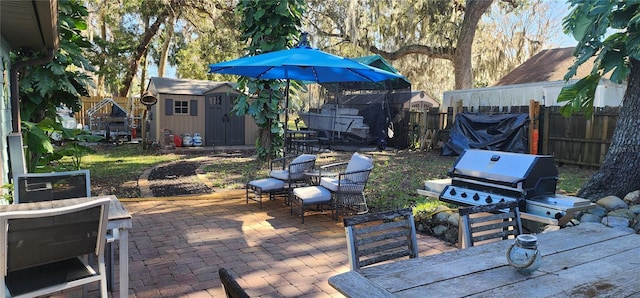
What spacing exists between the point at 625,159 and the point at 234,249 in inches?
203

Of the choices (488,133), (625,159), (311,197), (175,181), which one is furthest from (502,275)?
(488,133)

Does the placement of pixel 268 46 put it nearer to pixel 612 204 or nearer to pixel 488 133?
pixel 488 133

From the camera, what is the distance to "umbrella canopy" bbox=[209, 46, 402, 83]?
5512 mm

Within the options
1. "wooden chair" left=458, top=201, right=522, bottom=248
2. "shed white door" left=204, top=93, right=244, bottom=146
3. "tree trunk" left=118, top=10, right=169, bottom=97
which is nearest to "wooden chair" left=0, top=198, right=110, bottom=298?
"wooden chair" left=458, top=201, right=522, bottom=248

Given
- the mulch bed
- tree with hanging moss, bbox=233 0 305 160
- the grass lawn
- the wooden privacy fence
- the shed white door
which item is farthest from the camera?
the shed white door

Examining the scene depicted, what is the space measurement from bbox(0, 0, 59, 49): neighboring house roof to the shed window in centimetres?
837

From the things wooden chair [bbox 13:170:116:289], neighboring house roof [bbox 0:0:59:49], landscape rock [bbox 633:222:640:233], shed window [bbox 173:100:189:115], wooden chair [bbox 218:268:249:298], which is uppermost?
neighboring house roof [bbox 0:0:59:49]

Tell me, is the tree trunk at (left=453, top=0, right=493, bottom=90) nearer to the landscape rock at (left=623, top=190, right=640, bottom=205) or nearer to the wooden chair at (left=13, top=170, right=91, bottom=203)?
the landscape rock at (left=623, top=190, right=640, bottom=205)

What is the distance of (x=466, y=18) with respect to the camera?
15156 mm

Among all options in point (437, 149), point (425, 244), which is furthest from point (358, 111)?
point (425, 244)

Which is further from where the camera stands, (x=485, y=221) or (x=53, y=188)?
(x=53, y=188)

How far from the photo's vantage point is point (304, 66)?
5695 mm

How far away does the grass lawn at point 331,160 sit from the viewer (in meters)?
6.77

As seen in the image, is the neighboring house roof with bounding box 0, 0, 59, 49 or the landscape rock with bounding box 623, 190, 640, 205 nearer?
the neighboring house roof with bounding box 0, 0, 59, 49
